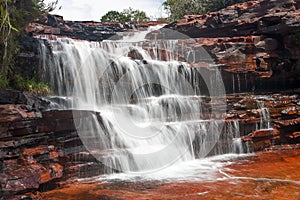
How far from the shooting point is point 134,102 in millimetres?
11305

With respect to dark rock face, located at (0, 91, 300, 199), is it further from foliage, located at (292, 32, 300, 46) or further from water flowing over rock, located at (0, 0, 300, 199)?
foliage, located at (292, 32, 300, 46)

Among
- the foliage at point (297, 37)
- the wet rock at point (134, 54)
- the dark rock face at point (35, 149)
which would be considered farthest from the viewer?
the foliage at point (297, 37)

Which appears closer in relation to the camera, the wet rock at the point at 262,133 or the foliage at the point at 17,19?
the foliage at the point at 17,19

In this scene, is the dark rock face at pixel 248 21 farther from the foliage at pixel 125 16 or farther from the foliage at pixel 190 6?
the foliage at pixel 125 16

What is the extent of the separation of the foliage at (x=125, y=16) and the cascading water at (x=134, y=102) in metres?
21.6

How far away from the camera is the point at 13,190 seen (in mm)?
5574

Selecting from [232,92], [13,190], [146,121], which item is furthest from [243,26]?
[13,190]

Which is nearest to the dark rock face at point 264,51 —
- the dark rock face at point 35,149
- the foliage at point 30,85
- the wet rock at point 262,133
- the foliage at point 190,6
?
the wet rock at point 262,133

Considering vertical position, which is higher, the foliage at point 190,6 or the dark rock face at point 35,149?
the foliage at point 190,6

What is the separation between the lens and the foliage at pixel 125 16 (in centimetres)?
3462

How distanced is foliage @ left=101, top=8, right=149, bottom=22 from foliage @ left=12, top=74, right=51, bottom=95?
84.2 ft

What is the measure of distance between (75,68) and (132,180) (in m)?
6.14

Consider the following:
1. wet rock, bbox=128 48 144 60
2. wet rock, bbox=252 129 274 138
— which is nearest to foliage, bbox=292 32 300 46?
wet rock, bbox=252 129 274 138

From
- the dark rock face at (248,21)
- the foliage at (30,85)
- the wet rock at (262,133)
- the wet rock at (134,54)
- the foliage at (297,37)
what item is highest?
the dark rock face at (248,21)
